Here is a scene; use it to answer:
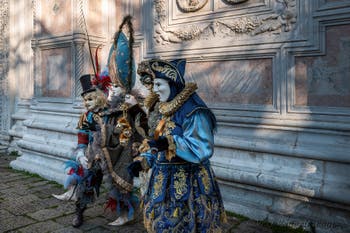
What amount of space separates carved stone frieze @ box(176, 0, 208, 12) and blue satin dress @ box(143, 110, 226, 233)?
2.99m

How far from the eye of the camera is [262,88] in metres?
4.24

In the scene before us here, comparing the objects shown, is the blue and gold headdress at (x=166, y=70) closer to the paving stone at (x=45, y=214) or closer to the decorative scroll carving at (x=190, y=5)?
the paving stone at (x=45, y=214)

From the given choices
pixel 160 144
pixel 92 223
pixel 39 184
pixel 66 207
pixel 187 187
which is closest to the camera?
pixel 160 144

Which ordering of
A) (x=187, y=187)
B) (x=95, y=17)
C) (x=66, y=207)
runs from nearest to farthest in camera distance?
1. (x=187, y=187)
2. (x=66, y=207)
3. (x=95, y=17)

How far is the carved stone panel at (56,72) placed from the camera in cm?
615

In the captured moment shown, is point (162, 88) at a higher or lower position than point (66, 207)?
higher

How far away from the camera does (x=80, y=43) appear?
593 centimetres

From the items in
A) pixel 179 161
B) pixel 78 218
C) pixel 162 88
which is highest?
pixel 162 88

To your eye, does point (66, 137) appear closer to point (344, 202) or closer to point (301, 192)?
point (301, 192)

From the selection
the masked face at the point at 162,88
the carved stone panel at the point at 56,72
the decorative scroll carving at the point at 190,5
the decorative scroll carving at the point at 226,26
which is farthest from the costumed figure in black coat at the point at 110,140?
the carved stone panel at the point at 56,72

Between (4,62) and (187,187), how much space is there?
8032mm

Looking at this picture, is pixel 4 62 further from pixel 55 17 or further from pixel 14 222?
pixel 14 222

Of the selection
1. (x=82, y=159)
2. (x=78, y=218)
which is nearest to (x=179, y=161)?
(x=82, y=159)

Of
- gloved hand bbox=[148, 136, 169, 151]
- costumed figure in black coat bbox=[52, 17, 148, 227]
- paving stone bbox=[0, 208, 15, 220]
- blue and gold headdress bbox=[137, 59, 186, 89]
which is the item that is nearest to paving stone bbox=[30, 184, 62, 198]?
paving stone bbox=[0, 208, 15, 220]
